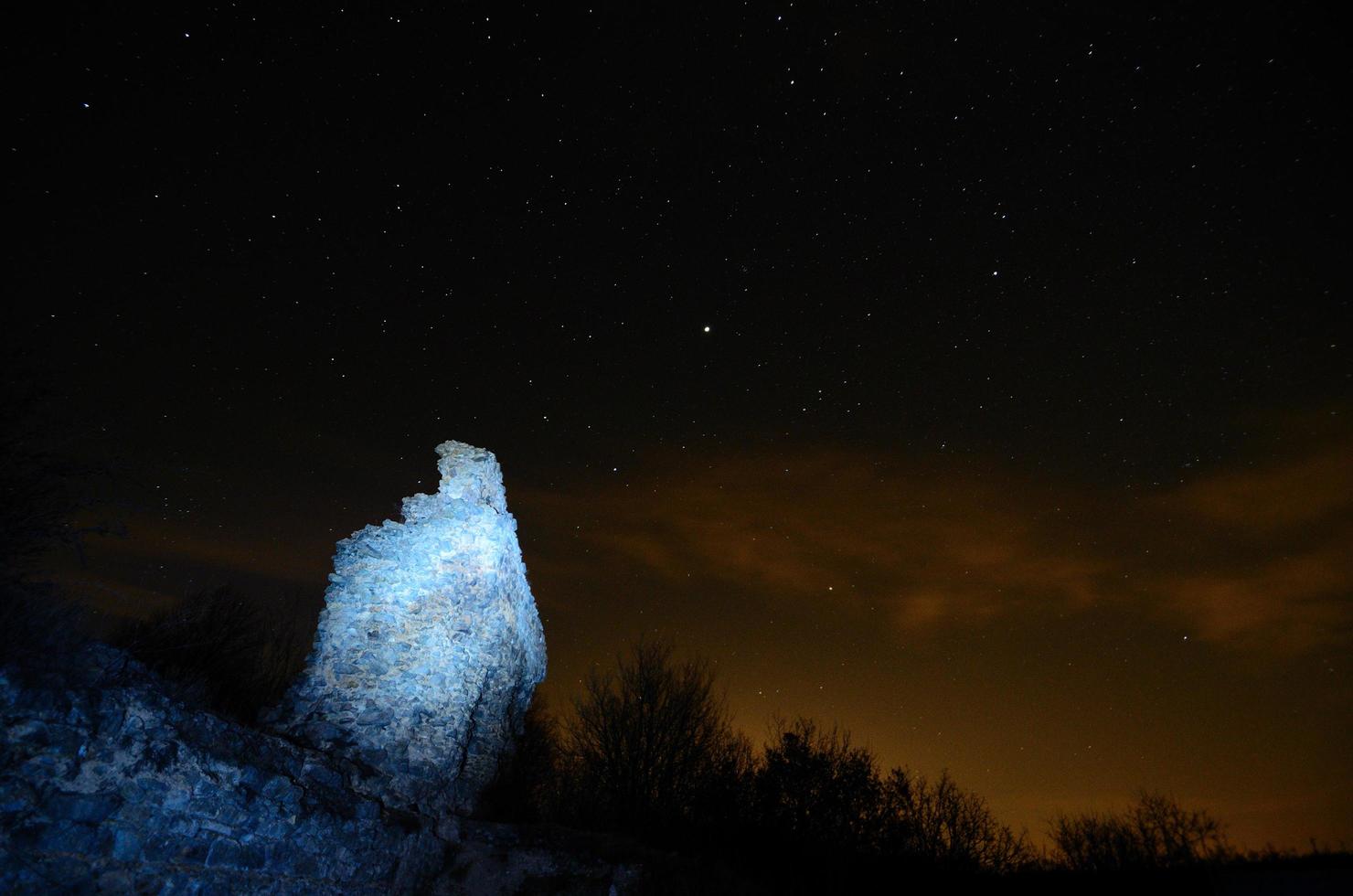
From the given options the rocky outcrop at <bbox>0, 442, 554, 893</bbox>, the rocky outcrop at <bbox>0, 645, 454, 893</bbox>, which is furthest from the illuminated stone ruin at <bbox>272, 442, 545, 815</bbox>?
the rocky outcrop at <bbox>0, 645, 454, 893</bbox>

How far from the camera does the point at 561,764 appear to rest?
959 inches

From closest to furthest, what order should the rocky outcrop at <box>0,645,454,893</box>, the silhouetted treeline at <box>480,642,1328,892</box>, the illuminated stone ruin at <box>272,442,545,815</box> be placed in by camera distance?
the rocky outcrop at <box>0,645,454,893</box>
the illuminated stone ruin at <box>272,442,545,815</box>
the silhouetted treeline at <box>480,642,1328,892</box>

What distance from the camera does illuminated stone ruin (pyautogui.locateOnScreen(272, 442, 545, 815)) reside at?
9.70 metres

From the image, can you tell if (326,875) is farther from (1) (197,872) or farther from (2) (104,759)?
(2) (104,759)

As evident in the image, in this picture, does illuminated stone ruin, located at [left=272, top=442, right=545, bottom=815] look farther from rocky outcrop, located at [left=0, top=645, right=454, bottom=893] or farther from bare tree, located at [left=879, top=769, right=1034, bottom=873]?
bare tree, located at [left=879, top=769, right=1034, bottom=873]

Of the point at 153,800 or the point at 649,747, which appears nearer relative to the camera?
the point at 153,800

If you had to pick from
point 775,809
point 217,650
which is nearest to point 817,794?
point 775,809

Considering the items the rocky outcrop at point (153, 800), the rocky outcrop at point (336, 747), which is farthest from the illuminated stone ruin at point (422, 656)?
the rocky outcrop at point (153, 800)

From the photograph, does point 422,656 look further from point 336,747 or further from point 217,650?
point 217,650

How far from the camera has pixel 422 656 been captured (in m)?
10.5

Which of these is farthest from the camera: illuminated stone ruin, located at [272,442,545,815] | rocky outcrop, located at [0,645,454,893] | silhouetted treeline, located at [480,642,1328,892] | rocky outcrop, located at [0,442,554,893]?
silhouetted treeline, located at [480,642,1328,892]

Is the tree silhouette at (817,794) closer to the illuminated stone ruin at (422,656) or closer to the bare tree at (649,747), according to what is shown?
the bare tree at (649,747)

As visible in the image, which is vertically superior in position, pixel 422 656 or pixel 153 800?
pixel 422 656

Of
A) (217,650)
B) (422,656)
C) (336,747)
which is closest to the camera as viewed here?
(336,747)
